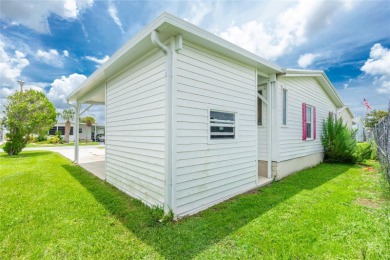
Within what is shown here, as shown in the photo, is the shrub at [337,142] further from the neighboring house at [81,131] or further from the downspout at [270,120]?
the neighboring house at [81,131]

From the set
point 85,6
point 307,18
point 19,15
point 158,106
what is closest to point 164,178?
point 158,106

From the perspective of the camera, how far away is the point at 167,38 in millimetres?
3316

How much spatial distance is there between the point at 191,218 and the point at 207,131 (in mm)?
1601

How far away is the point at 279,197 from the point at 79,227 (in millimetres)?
3842

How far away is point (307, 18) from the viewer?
704 cm

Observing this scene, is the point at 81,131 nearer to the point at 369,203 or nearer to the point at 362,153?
the point at 362,153

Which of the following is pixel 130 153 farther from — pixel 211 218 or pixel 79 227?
pixel 211 218

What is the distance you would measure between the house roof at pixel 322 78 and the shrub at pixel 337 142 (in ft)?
4.66

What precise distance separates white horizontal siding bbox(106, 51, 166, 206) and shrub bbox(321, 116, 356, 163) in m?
8.38

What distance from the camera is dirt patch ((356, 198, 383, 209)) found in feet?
12.1

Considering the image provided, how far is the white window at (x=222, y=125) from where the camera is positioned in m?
4.03

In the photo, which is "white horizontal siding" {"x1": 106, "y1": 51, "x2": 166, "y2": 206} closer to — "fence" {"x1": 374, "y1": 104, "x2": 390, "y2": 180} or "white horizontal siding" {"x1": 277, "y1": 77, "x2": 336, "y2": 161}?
"white horizontal siding" {"x1": 277, "y1": 77, "x2": 336, "y2": 161}

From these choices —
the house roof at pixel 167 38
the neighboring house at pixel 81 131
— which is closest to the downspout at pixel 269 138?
the house roof at pixel 167 38

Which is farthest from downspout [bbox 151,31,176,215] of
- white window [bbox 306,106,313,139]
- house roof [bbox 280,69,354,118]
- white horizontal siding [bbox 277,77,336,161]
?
white window [bbox 306,106,313,139]
